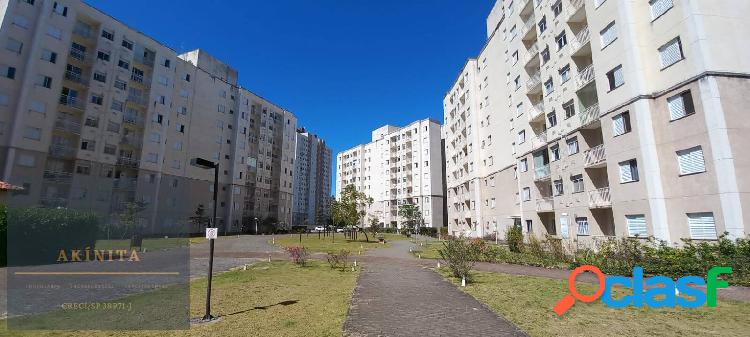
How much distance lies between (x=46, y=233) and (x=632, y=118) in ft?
109

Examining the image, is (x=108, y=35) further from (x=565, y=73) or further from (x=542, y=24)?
(x=565, y=73)

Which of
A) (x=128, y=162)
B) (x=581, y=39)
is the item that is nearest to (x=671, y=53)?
(x=581, y=39)

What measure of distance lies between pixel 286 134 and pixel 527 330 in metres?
96.4

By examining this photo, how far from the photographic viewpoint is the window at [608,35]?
84.5 ft

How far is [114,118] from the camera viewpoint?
182 ft

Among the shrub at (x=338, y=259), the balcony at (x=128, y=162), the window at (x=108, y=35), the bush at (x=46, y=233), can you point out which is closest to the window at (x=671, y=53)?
the shrub at (x=338, y=259)

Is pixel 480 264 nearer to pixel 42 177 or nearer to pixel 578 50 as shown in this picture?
pixel 578 50

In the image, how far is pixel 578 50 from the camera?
30328 mm

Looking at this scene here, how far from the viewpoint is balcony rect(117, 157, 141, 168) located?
2195 inches

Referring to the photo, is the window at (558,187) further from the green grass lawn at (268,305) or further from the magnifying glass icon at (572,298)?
the green grass lawn at (268,305)

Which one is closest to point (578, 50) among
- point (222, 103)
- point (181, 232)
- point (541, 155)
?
point (541, 155)

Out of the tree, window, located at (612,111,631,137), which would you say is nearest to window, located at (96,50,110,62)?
window, located at (612,111,631,137)

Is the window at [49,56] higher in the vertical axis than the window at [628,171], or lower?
higher

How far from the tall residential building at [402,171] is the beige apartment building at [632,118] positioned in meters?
59.3
